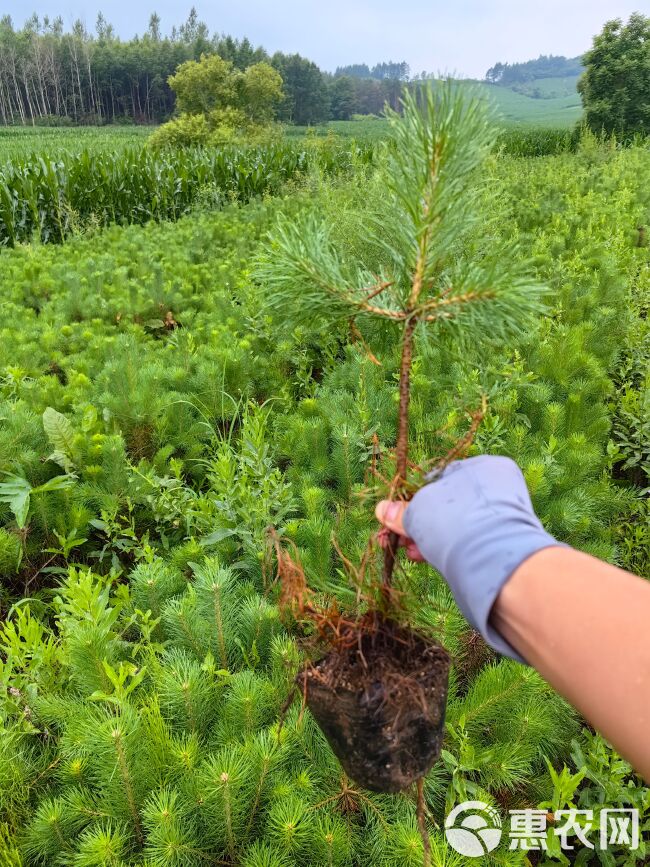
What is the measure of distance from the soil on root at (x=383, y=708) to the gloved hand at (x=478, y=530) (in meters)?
0.30

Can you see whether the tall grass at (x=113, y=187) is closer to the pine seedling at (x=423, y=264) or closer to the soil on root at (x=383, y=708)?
the pine seedling at (x=423, y=264)

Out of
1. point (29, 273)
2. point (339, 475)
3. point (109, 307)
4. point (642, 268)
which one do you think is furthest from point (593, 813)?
point (29, 273)

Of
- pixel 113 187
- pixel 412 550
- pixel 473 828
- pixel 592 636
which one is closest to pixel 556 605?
pixel 592 636

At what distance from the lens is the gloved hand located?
80cm

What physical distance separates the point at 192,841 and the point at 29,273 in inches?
236

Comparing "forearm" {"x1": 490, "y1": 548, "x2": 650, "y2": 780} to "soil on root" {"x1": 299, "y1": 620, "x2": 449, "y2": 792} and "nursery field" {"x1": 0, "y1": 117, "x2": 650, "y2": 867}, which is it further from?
"nursery field" {"x1": 0, "y1": 117, "x2": 650, "y2": 867}

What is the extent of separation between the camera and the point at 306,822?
1.42 meters

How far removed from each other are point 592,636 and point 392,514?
1.39 feet

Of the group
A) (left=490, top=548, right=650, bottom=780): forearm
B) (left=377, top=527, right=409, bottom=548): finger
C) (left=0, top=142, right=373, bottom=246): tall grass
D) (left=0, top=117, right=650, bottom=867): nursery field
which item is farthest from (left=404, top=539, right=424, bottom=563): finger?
(left=0, top=142, right=373, bottom=246): tall grass

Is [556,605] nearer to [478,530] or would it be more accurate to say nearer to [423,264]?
[478,530]

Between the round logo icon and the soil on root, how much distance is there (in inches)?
24.8

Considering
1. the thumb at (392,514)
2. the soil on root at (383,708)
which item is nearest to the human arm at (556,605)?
the thumb at (392,514)

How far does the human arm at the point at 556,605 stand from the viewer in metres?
0.66

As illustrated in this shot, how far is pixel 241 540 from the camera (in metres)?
2.52
